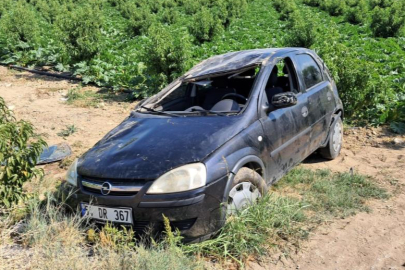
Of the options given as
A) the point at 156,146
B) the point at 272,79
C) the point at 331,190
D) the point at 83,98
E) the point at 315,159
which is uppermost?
the point at 272,79

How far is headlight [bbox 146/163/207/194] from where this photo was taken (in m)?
3.29

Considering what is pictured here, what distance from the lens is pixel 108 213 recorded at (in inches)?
134

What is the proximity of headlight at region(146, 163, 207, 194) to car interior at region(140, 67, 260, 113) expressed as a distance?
4.63 feet

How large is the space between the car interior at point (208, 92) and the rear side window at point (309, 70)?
68cm

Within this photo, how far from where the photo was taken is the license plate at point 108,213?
131 inches

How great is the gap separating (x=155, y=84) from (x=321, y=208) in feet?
20.3

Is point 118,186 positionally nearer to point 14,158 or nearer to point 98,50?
point 14,158

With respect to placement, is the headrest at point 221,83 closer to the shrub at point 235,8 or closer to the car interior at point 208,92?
the car interior at point 208,92

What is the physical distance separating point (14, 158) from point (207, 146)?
1.78 m

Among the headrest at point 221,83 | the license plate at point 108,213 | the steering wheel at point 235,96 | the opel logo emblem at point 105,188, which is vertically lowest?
the license plate at point 108,213

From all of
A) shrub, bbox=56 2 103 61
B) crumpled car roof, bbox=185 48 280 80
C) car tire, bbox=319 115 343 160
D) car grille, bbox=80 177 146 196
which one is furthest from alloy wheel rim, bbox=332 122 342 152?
shrub, bbox=56 2 103 61

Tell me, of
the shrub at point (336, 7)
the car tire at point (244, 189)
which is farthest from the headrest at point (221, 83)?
the shrub at point (336, 7)

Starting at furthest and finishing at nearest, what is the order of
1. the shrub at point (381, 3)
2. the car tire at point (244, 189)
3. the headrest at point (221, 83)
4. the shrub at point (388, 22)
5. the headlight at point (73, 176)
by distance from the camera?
the shrub at point (381, 3) < the shrub at point (388, 22) < the headrest at point (221, 83) < the headlight at point (73, 176) < the car tire at point (244, 189)

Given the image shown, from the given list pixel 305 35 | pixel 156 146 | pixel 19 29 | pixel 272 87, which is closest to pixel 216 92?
pixel 272 87
